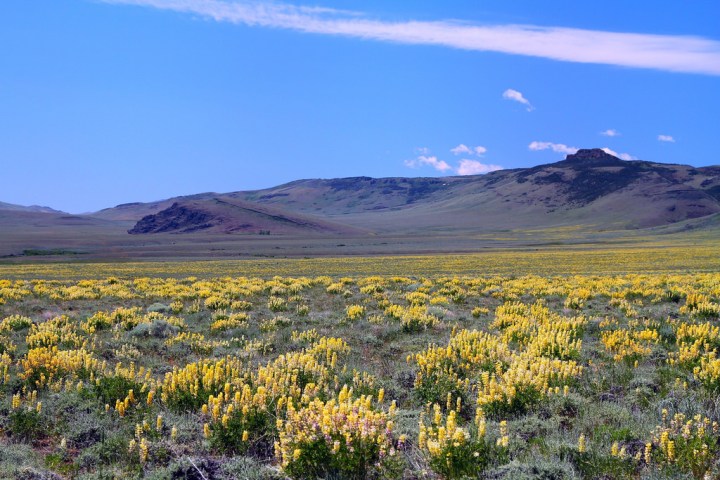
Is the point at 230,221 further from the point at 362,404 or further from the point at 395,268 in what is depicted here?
the point at 362,404

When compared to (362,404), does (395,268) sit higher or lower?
lower

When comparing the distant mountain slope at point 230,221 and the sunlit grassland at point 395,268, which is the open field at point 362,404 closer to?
the sunlit grassland at point 395,268

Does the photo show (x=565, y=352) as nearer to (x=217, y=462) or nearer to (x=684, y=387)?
(x=684, y=387)

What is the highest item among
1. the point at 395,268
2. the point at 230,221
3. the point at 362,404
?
the point at 230,221

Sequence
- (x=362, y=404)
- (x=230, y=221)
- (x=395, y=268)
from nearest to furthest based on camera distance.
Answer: (x=362, y=404), (x=395, y=268), (x=230, y=221)

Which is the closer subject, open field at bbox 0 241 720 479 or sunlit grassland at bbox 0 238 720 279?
open field at bbox 0 241 720 479

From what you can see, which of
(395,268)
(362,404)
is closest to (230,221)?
(395,268)

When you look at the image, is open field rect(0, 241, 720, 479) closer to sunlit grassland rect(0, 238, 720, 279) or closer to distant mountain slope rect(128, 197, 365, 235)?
sunlit grassland rect(0, 238, 720, 279)

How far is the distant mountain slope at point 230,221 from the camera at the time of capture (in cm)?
16518

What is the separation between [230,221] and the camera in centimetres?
16938

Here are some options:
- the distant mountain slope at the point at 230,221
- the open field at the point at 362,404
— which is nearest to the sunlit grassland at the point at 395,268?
the open field at the point at 362,404

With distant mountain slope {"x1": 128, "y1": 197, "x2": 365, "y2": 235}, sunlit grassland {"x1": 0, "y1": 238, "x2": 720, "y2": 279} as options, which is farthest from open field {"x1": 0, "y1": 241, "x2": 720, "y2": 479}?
distant mountain slope {"x1": 128, "y1": 197, "x2": 365, "y2": 235}

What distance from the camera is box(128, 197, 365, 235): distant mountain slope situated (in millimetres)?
165175

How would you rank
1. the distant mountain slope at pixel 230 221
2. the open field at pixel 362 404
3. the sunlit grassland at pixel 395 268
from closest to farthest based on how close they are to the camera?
the open field at pixel 362 404
the sunlit grassland at pixel 395 268
the distant mountain slope at pixel 230 221
